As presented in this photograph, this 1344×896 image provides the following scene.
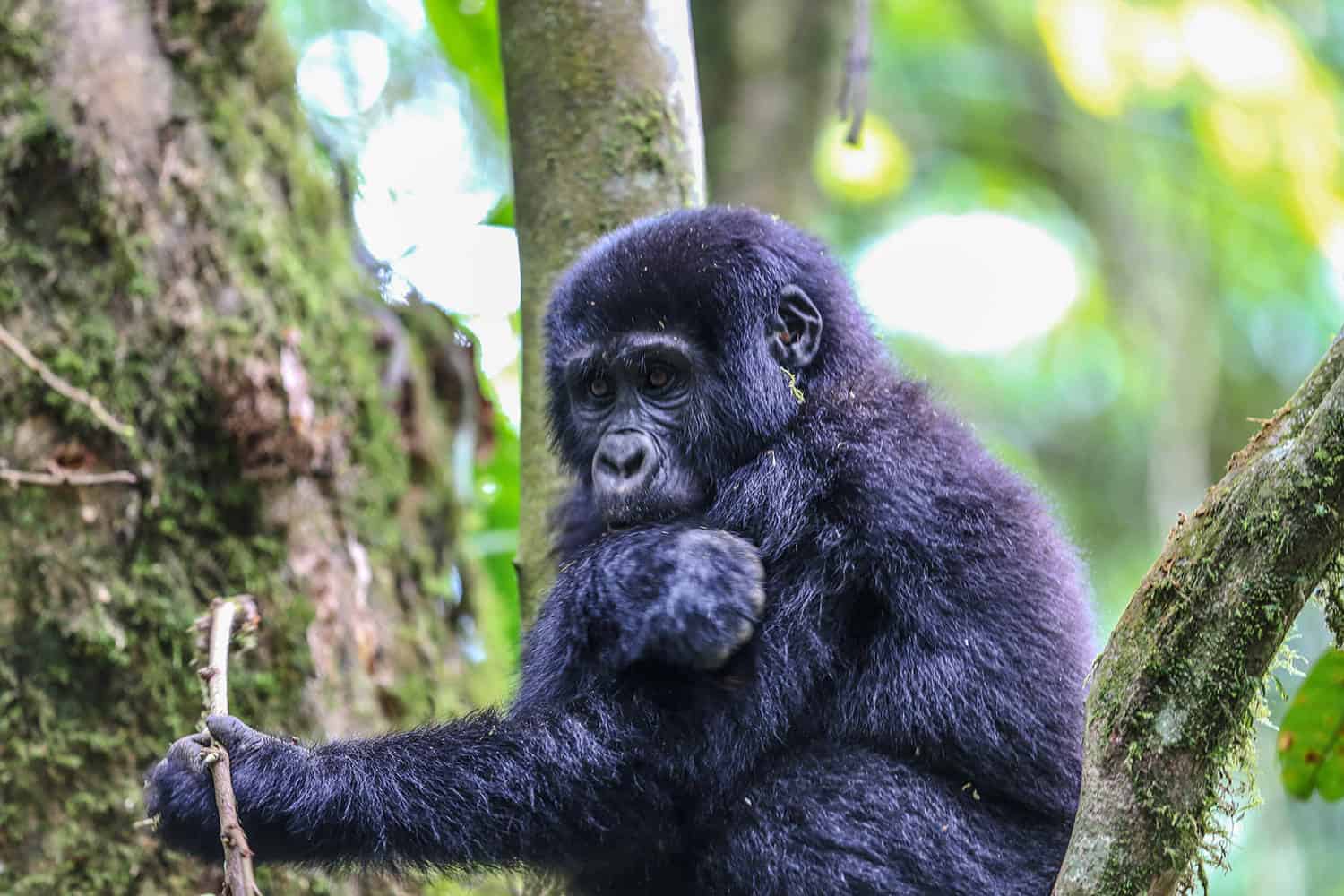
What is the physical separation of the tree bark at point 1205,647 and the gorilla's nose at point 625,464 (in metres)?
1.94

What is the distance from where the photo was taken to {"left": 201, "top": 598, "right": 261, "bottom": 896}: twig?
2793 millimetres

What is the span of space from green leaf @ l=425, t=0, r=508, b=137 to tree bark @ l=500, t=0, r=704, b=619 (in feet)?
6.74

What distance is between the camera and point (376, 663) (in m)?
5.22

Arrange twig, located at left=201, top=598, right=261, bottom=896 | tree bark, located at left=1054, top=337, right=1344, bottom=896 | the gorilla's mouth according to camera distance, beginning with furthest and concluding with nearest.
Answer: the gorilla's mouth < twig, located at left=201, top=598, right=261, bottom=896 < tree bark, located at left=1054, top=337, right=1344, bottom=896

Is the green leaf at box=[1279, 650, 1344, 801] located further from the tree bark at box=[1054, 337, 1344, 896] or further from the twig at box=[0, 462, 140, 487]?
the twig at box=[0, 462, 140, 487]

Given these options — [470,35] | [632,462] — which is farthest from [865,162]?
[632,462]

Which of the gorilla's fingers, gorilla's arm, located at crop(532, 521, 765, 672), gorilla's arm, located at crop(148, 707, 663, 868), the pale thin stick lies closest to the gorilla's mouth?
gorilla's arm, located at crop(532, 521, 765, 672)

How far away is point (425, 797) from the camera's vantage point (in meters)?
3.63

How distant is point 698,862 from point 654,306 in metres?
1.80

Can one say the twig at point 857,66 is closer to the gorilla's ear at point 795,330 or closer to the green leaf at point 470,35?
the gorilla's ear at point 795,330

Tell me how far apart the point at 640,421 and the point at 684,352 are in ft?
0.91

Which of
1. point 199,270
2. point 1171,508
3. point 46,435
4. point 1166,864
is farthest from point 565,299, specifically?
point 1171,508

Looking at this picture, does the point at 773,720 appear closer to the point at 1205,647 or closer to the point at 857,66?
the point at 1205,647

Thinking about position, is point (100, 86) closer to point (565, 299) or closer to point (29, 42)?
point (29, 42)
